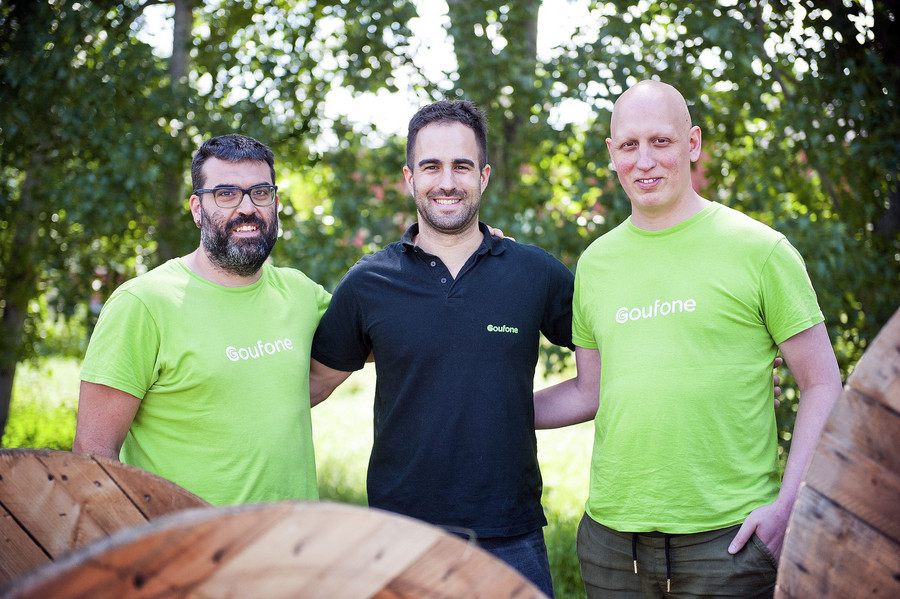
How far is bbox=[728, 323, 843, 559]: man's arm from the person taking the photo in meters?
2.41

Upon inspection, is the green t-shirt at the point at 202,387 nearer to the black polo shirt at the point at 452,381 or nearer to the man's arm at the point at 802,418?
the black polo shirt at the point at 452,381

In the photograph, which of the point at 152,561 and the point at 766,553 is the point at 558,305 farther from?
the point at 152,561

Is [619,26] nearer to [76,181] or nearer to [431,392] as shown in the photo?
[431,392]

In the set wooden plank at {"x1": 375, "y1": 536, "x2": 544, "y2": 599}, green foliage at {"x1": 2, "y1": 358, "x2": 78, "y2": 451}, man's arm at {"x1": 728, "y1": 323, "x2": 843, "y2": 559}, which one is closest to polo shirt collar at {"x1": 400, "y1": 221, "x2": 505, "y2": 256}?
man's arm at {"x1": 728, "y1": 323, "x2": 843, "y2": 559}

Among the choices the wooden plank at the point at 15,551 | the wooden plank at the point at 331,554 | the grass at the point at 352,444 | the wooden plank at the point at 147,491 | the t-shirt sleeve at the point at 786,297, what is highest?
the t-shirt sleeve at the point at 786,297

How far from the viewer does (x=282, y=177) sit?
7.21m

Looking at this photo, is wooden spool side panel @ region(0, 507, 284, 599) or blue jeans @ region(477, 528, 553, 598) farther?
blue jeans @ region(477, 528, 553, 598)

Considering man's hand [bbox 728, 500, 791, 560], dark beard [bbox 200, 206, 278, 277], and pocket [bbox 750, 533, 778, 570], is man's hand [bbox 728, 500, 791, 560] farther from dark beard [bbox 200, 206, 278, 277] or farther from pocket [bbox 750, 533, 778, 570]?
dark beard [bbox 200, 206, 278, 277]

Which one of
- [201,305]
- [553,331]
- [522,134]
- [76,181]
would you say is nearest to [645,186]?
[553,331]

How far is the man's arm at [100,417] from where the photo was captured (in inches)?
105

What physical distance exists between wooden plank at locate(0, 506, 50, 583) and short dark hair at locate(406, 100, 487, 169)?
192 cm

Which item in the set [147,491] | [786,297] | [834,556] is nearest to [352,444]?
[786,297]

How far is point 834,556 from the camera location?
5.46ft

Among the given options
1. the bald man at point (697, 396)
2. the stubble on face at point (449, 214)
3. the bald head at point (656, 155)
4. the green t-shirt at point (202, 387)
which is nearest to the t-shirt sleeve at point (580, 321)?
the bald man at point (697, 396)
